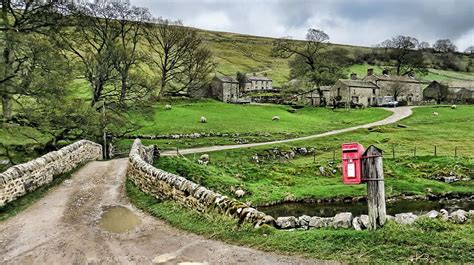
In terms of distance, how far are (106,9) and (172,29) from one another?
2623 cm

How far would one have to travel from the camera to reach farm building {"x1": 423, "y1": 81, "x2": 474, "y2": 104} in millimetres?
92875

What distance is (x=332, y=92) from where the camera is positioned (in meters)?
86.8

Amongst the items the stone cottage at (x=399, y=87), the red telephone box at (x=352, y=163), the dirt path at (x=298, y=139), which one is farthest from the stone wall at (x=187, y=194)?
the stone cottage at (x=399, y=87)

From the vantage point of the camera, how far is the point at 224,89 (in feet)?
293

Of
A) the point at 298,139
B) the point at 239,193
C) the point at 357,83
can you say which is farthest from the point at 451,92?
the point at 239,193

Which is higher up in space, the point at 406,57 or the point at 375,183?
the point at 406,57

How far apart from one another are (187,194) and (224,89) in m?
76.6

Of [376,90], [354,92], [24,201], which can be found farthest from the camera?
[376,90]

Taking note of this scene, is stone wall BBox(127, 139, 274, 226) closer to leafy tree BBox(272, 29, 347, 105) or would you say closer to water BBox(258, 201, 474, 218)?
water BBox(258, 201, 474, 218)

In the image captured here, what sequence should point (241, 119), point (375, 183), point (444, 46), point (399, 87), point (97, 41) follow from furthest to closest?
point (444, 46) → point (399, 87) → point (241, 119) → point (97, 41) → point (375, 183)

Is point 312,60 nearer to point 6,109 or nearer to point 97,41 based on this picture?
point 97,41

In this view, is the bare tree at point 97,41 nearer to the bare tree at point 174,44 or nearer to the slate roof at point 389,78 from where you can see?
the bare tree at point 174,44

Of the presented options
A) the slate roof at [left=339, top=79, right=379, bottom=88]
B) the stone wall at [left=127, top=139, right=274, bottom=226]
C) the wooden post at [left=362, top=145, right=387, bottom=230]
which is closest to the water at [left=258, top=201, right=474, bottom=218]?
the stone wall at [left=127, top=139, right=274, bottom=226]

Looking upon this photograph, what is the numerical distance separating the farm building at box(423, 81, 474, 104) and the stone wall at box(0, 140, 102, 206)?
288 feet
